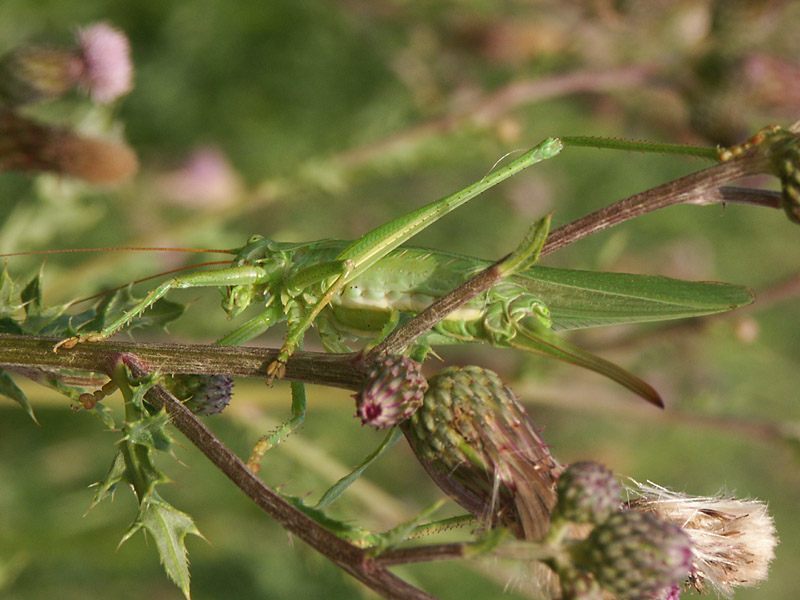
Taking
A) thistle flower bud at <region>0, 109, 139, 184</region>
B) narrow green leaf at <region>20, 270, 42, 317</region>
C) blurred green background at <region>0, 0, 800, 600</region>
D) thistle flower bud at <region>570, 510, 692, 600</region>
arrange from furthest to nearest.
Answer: blurred green background at <region>0, 0, 800, 600</region> → thistle flower bud at <region>0, 109, 139, 184</region> → narrow green leaf at <region>20, 270, 42, 317</region> → thistle flower bud at <region>570, 510, 692, 600</region>

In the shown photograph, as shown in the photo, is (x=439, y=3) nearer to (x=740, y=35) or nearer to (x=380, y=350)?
(x=740, y=35)

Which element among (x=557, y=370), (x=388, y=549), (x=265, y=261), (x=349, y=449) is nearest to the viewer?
(x=388, y=549)

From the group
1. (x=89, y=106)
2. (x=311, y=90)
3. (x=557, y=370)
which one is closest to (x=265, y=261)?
(x=89, y=106)

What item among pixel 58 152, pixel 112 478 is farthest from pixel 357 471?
pixel 58 152

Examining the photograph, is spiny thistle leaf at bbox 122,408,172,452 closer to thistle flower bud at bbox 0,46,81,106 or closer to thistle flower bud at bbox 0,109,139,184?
thistle flower bud at bbox 0,109,139,184

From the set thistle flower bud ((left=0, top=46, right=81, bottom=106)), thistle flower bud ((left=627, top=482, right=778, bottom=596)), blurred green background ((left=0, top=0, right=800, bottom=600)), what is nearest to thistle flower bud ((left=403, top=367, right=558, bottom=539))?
thistle flower bud ((left=627, top=482, right=778, bottom=596))

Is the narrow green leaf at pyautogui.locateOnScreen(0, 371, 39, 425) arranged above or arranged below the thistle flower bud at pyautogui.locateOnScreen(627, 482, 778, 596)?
below

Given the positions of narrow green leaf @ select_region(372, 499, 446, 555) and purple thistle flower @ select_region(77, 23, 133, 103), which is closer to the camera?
narrow green leaf @ select_region(372, 499, 446, 555)

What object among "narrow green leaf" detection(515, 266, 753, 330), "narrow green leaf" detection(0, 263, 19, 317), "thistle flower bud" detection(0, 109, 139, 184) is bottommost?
"narrow green leaf" detection(0, 263, 19, 317)
